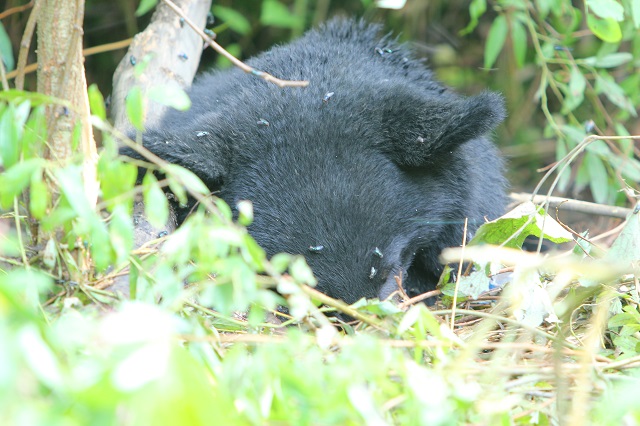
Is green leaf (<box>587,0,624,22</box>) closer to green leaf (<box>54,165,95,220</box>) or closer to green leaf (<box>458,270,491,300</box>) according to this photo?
green leaf (<box>458,270,491,300</box>)

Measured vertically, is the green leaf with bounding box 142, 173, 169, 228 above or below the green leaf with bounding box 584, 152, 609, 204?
above

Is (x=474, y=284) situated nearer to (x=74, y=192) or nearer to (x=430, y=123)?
(x=430, y=123)

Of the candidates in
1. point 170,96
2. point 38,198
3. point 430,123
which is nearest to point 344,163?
point 430,123

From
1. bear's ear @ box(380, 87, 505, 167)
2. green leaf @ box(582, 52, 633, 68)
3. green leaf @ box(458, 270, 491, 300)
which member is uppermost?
bear's ear @ box(380, 87, 505, 167)

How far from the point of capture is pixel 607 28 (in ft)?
8.25

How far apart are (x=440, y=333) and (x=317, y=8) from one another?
2964 millimetres

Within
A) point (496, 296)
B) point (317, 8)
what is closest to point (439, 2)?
point (317, 8)

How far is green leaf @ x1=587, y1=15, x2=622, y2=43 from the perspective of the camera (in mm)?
2484

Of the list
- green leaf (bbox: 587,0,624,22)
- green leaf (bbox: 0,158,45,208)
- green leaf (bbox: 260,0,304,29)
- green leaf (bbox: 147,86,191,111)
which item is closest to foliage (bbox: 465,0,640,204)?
green leaf (bbox: 587,0,624,22)

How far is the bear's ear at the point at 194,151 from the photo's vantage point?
1.75 metres

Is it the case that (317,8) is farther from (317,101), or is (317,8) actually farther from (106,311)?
(106,311)

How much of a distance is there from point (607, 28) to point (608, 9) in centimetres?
25

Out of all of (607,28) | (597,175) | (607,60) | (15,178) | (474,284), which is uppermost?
(15,178)

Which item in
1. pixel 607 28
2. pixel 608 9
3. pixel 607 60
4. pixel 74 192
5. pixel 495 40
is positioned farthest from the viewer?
pixel 495 40
